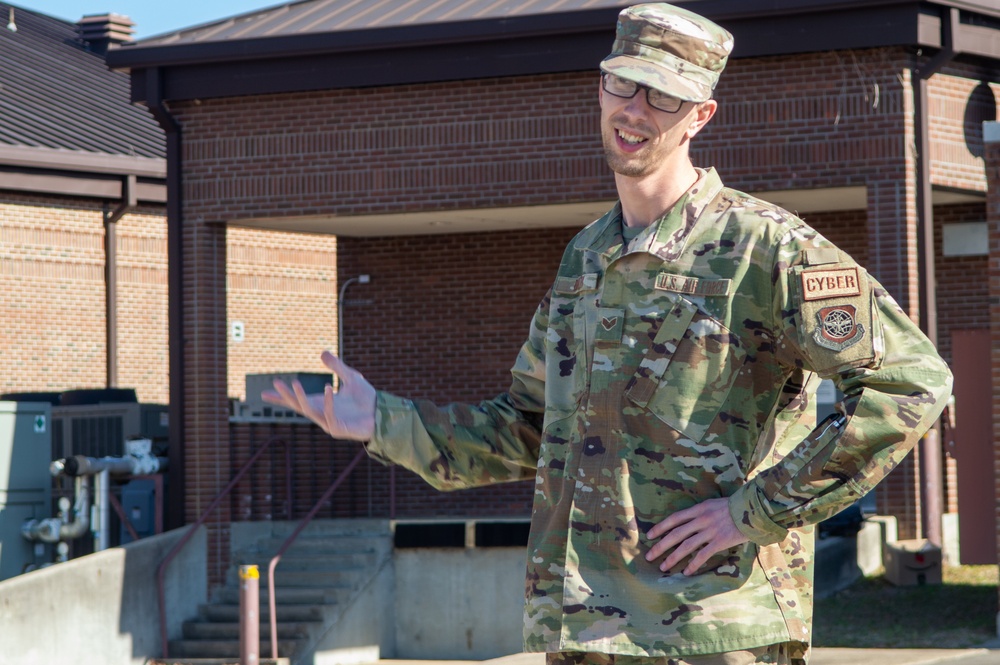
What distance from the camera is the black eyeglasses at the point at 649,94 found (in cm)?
284

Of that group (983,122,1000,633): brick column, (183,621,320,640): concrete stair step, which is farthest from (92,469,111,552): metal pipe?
(983,122,1000,633): brick column

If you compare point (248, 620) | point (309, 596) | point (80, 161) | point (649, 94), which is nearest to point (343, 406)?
point (649, 94)

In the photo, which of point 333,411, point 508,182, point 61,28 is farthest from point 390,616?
point 61,28

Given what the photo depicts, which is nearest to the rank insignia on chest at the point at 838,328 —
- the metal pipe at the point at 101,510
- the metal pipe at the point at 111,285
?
the metal pipe at the point at 101,510

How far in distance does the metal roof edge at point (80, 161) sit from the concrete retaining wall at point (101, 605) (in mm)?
7218

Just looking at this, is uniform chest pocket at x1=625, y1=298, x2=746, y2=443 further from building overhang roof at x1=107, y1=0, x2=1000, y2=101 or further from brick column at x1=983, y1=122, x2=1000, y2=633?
building overhang roof at x1=107, y1=0, x2=1000, y2=101

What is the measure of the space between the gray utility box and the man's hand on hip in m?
14.3

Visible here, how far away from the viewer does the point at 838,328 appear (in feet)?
8.75

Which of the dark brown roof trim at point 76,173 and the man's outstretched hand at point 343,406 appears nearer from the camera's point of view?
the man's outstretched hand at point 343,406

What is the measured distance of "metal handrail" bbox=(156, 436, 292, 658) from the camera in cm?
1503

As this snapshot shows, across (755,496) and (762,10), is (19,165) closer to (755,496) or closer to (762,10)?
(762,10)

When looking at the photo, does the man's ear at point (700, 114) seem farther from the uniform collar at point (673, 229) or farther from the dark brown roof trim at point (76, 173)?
the dark brown roof trim at point (76, 173)

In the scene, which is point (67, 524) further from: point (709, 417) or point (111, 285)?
point (709, 417)

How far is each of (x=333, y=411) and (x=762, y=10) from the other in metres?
11.3
